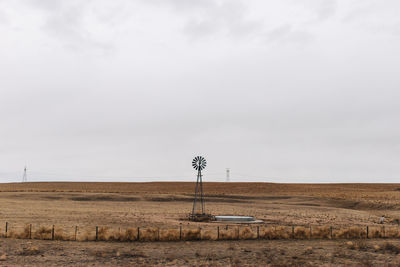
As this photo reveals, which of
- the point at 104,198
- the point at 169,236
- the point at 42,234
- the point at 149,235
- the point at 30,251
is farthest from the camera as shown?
the point at 104,198

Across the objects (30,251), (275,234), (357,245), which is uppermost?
(275,234)

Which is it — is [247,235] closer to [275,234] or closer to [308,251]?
[275,234]

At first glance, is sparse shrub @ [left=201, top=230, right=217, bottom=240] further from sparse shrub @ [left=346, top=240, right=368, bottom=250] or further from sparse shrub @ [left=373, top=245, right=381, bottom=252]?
sparse shrub @ [left=373, top=245, right=381, bottom=252]

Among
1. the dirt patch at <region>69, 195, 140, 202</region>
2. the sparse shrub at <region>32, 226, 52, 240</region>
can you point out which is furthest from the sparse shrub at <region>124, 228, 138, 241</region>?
the dirt patch at <region>69, 195, 140, 202</region>

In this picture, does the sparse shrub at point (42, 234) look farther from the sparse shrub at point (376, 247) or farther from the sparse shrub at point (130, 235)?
the sparse shrub at point (376, 247)

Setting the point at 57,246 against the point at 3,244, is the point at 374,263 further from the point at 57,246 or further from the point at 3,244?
the point at 3,244

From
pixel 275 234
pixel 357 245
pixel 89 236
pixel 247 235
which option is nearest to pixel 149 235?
pixel 89 236

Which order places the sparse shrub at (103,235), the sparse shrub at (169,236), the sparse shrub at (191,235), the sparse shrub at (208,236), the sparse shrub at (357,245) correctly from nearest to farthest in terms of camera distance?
the sparse shrub at (357,245), the sparse shrub at (103,235), the sparse shrub at (169,236), the sparse shrub at (191,235), the sparse shrub at (208,236)

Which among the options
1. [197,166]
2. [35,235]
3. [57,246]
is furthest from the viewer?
[197,166]

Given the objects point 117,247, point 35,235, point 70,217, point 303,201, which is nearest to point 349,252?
point 117,247

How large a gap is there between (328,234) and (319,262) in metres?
9.41

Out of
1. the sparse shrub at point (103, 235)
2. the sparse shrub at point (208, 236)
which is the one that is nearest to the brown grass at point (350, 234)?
the sparse shrub at point (208, 236)

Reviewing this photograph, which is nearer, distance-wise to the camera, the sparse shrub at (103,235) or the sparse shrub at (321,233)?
the sparse shrub at (103,235)

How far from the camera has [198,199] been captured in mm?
70938
